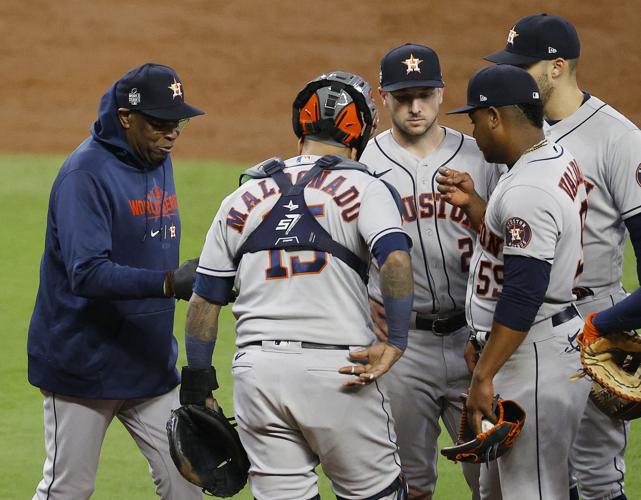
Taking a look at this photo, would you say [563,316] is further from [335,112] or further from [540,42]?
[540,42]

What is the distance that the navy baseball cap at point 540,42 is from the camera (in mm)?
4441

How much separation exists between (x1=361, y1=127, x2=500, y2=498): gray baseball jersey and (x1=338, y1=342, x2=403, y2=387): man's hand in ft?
2.58

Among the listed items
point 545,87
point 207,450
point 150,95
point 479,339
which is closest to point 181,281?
point 207,450

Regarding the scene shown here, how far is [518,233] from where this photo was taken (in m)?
3.56

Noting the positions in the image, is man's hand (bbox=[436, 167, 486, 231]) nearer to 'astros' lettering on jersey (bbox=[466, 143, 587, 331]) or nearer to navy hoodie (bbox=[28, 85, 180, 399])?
'astros' lettering on jersey (bbox=[466, 143, 587, 331])

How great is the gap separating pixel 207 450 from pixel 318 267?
2.67 ft

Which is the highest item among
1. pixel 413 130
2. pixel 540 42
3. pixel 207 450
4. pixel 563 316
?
pixel 540 42

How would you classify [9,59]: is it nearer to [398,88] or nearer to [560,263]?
[398,88]

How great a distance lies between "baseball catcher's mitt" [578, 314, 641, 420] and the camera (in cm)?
371

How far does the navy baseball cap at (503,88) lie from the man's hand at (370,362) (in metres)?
0.88

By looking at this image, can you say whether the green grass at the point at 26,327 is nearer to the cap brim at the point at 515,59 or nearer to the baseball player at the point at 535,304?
the baseball player at the point at 535,304

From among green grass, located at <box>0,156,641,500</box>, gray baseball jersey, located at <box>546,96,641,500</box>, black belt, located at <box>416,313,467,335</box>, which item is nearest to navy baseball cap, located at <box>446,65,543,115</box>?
gray baseball jersey, located at <box>546,96,641,500</box>

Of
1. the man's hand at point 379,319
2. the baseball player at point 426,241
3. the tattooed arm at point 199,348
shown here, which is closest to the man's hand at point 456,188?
the baseball player at point 426,241

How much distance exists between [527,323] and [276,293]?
803 mm
